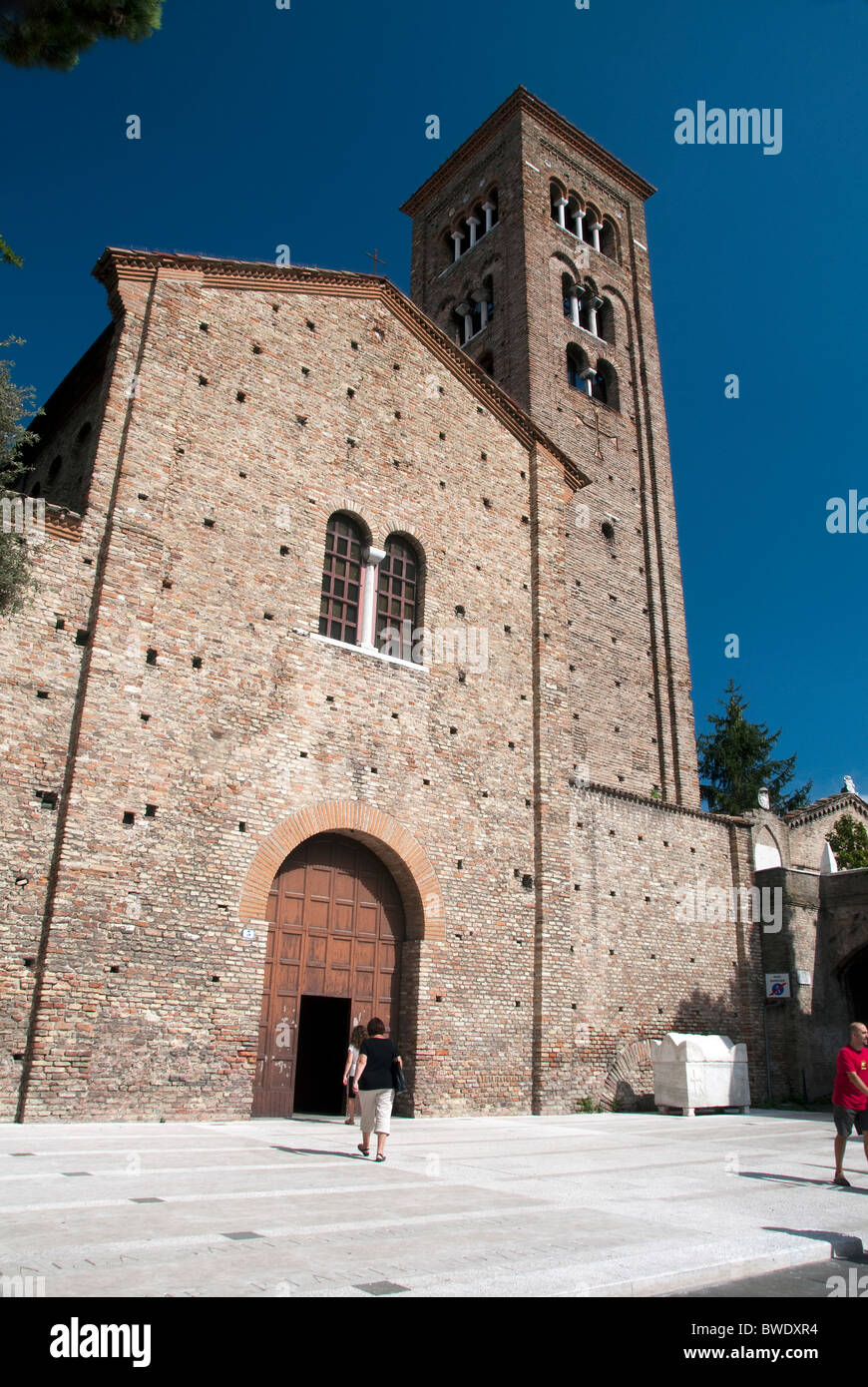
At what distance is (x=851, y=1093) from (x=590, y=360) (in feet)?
68.0

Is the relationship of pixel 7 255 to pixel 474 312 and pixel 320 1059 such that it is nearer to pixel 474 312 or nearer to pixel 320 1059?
pixel 320 1059

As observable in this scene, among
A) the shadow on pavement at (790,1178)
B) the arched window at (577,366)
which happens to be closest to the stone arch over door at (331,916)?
the shadow on pavement at (790,1178)

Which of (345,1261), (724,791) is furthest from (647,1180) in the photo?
(724,791)

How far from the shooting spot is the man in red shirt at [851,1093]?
24.4 ft

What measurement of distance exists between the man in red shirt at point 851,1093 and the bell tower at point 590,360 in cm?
1085

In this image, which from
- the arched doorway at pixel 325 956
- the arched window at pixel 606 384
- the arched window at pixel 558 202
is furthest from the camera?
the arched window at pixel 558 202

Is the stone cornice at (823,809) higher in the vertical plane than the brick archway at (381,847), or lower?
higher

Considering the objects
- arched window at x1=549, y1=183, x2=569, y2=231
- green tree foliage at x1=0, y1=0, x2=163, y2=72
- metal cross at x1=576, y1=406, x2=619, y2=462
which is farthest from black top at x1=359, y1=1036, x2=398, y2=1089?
arched window at x1=549, y1=183, x2=569, y2=231

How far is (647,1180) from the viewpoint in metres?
7.06

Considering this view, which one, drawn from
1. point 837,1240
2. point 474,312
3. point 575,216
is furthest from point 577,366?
point 837,1240

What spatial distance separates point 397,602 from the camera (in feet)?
46.3

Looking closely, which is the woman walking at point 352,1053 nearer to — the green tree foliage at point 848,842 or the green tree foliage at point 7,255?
the green tree foliage at point 7,255
